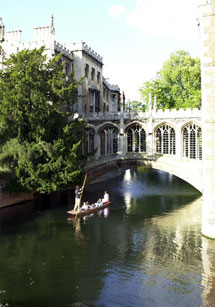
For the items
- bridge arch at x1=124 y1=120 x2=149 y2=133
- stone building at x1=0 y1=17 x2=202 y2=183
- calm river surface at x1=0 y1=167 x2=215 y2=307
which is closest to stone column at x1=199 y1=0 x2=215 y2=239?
calm river surface at x1=0 y1=167 x2=215 y2=307

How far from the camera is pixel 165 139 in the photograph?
109ft

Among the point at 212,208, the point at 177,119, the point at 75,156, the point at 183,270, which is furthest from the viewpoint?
the point at 177,119

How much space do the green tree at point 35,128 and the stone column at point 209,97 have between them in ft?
39.8

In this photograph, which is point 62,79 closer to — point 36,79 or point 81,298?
point 36,79

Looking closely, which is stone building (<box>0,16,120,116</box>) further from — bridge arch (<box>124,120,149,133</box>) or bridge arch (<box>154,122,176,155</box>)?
bridge arch (<box>154,122,176,155</box>)

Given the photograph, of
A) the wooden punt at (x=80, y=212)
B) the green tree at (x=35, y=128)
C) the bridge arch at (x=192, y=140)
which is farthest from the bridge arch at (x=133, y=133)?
the wooden punt at (x=80, y=212)

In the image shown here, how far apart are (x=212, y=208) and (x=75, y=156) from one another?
12.9m

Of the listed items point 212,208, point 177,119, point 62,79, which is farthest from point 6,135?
point 212,208

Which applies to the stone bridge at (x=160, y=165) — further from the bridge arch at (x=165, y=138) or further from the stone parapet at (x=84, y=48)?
the stone parapet at (x=84, y=48)

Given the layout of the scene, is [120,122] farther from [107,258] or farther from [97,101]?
[107,258]

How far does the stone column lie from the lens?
1930 centimetres

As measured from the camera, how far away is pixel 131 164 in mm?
35438

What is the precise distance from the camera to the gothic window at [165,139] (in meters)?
32.6

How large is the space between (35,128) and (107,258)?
50.8 feet
